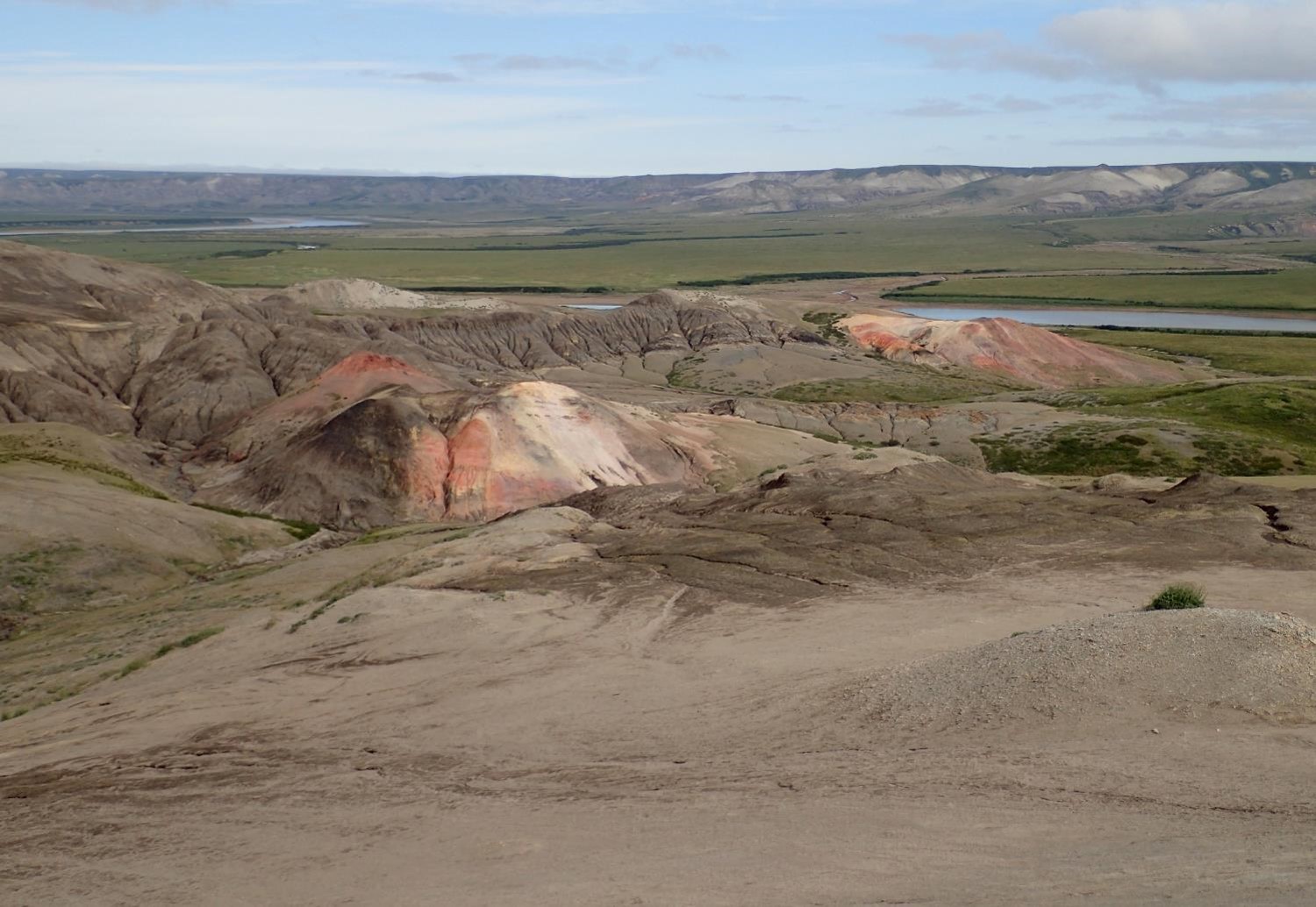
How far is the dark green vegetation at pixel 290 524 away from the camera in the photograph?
5669cm

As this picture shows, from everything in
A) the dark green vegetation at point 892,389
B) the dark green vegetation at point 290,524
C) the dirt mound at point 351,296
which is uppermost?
the dirt mound at point 351,296

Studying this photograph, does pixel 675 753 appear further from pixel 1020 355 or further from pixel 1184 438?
pixel 1020 355

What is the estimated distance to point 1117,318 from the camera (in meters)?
182

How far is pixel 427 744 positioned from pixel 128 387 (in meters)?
75.1

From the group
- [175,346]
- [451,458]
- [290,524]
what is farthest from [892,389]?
[290,524]

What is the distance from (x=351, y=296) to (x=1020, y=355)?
8198 cm

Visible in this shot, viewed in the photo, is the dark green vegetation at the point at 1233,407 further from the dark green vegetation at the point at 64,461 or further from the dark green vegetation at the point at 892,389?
the dark green vegetation at the point at 64,461

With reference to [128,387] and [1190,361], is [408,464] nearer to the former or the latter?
[128,387]

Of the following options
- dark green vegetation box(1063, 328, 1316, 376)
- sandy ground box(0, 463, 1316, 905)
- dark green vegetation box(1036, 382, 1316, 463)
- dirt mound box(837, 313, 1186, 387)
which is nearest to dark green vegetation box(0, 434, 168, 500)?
sandy ground box(0, 463, 1316, 905)

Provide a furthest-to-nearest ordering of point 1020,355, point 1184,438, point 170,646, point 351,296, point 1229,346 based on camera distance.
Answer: point 351,296
point 1229,346
point 1020,355
point 1184,438
point 170,646

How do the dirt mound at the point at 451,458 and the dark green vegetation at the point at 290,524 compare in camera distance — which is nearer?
the dark green vegetation at the point at 290,524

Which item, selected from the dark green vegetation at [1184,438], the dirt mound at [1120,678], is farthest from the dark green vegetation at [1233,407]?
the dirt mound at [1120,678]

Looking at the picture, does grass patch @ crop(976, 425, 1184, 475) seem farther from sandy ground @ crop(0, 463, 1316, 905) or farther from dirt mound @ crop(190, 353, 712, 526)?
sandy ground @ crop(0, 463, 1316, 905)

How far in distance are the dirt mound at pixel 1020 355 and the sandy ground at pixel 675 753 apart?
294ft
